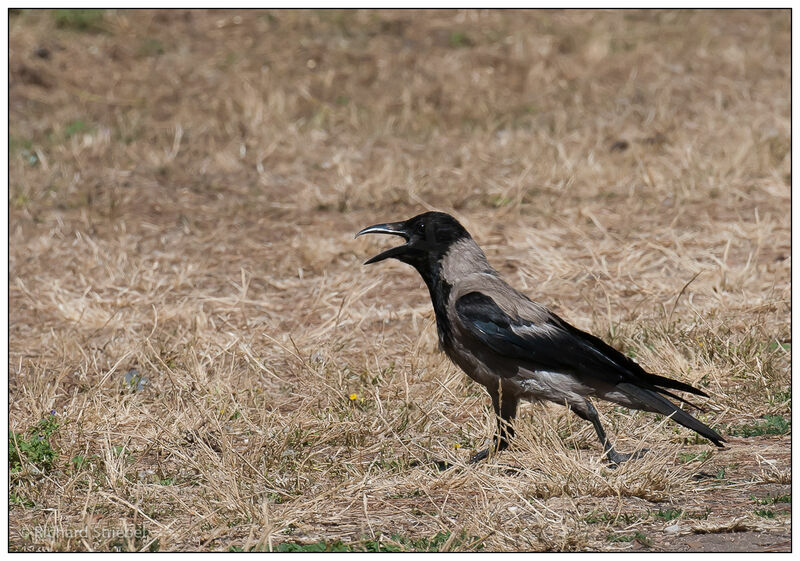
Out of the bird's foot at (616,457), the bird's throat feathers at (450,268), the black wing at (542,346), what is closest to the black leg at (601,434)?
the bird's foot at (616,457)

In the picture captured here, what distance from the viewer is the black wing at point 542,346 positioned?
5707 millimetres

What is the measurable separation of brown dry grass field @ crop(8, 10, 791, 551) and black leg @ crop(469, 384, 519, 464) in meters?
0.14

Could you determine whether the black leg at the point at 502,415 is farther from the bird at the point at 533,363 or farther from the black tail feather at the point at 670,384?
the black tail feather at the point at 670,384

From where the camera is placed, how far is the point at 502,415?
19.6 feet

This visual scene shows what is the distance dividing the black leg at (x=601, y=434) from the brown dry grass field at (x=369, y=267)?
0.07 m

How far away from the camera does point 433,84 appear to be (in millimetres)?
13781

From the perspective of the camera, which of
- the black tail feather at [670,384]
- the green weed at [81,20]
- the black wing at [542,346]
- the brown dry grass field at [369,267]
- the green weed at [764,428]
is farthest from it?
the green weed at [81,20]

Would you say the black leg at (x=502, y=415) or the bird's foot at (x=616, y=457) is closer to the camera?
the bird's foot at (x=616, y=457)

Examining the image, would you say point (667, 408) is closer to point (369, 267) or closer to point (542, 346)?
point (542, 346)

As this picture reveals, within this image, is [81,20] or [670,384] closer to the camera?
[670,384]

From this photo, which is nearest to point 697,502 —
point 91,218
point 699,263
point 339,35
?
point 699,263

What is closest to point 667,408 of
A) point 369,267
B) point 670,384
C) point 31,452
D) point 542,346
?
point 670,384

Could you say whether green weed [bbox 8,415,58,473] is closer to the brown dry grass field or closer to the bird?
the brown dry grass field

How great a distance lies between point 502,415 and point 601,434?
56 cm
